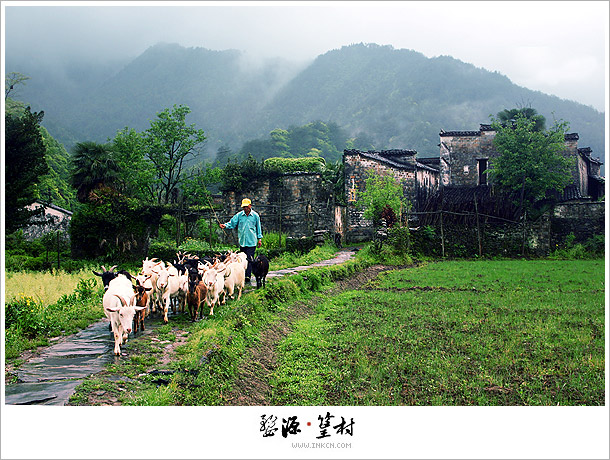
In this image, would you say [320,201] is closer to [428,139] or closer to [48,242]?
[48,242]

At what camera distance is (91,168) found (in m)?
17.8

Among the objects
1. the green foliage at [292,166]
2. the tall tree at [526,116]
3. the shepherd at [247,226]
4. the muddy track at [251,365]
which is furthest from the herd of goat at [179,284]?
the tall tree at [526,116]

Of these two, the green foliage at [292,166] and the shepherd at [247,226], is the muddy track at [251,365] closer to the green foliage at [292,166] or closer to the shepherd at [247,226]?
the shepherd at [247,226]

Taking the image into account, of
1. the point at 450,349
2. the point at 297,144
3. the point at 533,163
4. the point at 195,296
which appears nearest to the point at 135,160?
the point at 297,144

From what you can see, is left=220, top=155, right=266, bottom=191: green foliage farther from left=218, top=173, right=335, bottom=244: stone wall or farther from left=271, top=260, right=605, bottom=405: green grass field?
left=271, top=260, right=605, bottom=405: green grass field

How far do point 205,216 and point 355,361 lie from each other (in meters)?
17.1

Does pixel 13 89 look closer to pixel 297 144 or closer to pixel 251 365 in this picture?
pixel 251 365

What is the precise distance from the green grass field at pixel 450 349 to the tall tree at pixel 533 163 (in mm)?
11819

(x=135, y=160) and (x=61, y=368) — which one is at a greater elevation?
(x=135, y=160)

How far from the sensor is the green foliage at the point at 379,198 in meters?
21.7

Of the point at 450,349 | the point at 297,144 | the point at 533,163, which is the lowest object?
the point at 450,349

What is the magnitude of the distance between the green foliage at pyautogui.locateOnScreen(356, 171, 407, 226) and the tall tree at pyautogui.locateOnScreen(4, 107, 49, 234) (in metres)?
14.0

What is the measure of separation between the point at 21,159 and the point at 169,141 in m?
18.5

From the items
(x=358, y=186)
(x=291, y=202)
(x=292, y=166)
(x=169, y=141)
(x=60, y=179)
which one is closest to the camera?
(x=60, y=179)
